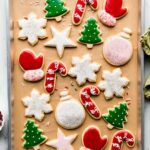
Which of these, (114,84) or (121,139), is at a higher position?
(114,84)

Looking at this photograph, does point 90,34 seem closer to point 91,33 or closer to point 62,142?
point 91,33

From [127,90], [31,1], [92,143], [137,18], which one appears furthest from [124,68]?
[31,1]

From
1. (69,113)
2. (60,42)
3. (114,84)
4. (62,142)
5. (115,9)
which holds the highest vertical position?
(115,9)

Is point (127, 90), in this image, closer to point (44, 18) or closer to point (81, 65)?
point (81, 65)

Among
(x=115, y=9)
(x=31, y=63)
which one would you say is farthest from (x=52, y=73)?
(x=115, y=9)

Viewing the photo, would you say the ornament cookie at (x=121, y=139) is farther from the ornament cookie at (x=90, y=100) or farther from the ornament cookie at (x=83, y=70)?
the ornament cookie at (x=83, y=70)

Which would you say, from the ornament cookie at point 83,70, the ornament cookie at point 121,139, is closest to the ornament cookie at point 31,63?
the ornament cookie at point 83,70
